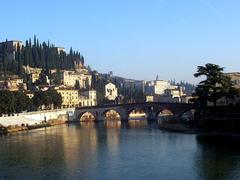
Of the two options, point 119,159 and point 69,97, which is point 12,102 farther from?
point 119,159

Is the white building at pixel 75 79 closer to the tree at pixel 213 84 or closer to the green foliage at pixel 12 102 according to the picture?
the green foliage at pixel 12 102

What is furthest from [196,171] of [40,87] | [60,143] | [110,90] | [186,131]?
[110,90]

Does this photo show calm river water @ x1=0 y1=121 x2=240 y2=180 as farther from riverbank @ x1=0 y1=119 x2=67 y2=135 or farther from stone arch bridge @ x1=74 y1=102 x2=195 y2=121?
stone arch bridge @ x1=74 y1=102 x2=195 y2=121

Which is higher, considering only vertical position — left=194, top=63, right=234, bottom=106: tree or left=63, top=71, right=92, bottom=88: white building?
left=63, top=71, right=92, bottom=88: white building

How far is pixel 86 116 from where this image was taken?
6806 cm

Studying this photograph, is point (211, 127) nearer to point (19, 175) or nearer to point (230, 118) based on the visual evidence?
point (230, 118)

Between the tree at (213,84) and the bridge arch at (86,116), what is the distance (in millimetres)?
24094

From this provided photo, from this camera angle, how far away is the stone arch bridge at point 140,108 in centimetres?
5702

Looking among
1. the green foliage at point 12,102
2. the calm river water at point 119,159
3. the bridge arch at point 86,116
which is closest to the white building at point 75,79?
the bridge arch at point 86,116

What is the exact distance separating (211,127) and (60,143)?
11844 mm

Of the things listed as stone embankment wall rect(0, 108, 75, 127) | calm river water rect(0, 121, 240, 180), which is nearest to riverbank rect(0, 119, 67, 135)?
stone embankment wall rect(0, 108, 75, 127)

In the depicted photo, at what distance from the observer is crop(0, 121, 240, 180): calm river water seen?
69.2 ft

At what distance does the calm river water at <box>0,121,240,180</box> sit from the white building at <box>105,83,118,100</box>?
58.6 metres

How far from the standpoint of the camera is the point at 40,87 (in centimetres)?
7606
